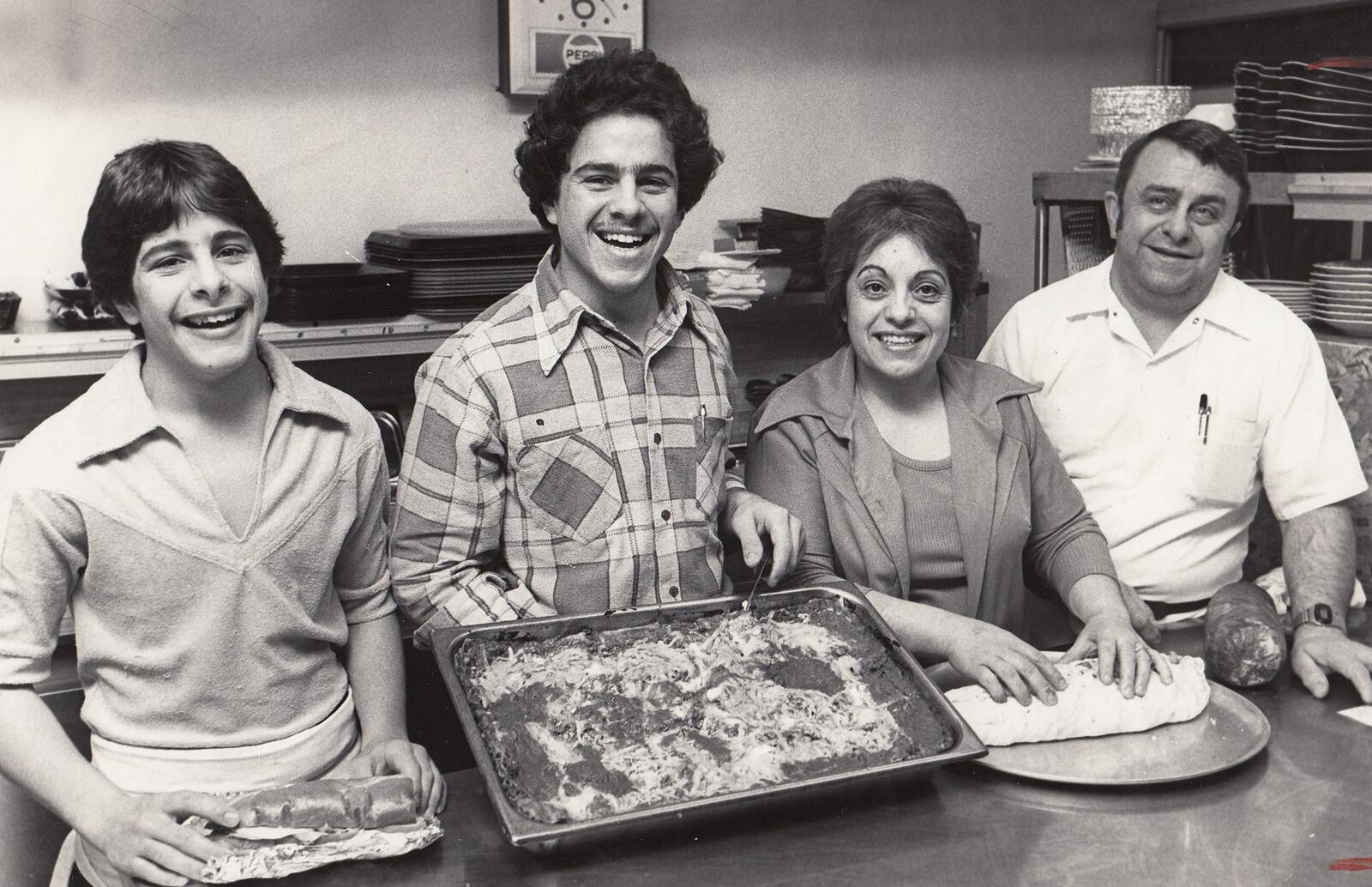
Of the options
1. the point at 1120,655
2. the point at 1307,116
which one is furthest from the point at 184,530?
the point at 1307,116

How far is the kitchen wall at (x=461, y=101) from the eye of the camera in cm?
320

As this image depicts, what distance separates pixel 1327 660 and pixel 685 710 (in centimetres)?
107

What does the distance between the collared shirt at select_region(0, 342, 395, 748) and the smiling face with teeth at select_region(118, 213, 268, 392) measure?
0.10 metres

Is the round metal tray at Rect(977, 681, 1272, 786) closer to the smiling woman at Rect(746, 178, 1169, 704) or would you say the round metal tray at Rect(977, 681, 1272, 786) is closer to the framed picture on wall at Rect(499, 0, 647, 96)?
the smiling woman at Rect(746, 178, 1169, 704)

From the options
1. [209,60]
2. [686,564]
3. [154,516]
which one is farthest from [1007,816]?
[209,60]

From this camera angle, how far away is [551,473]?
2.01 metres

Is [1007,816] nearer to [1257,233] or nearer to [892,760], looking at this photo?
[892,760]

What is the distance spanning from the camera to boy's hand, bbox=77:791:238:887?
1.34m

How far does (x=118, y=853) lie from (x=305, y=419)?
658 millimetres

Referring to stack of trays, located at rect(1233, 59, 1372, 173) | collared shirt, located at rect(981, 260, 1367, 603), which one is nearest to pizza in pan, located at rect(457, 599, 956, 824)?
collared shirt, located at rect(981, 260, 1367, 603)

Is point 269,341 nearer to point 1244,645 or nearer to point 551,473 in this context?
point 551,473

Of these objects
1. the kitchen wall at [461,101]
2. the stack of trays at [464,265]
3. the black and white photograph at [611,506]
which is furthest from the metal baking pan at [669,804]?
the kitchen wall at [461,101]

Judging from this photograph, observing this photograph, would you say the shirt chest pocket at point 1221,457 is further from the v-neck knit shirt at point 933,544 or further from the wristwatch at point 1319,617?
the v-neck knit shirt at point 933,544

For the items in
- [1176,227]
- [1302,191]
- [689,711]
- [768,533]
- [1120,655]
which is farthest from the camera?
[1302,191]
